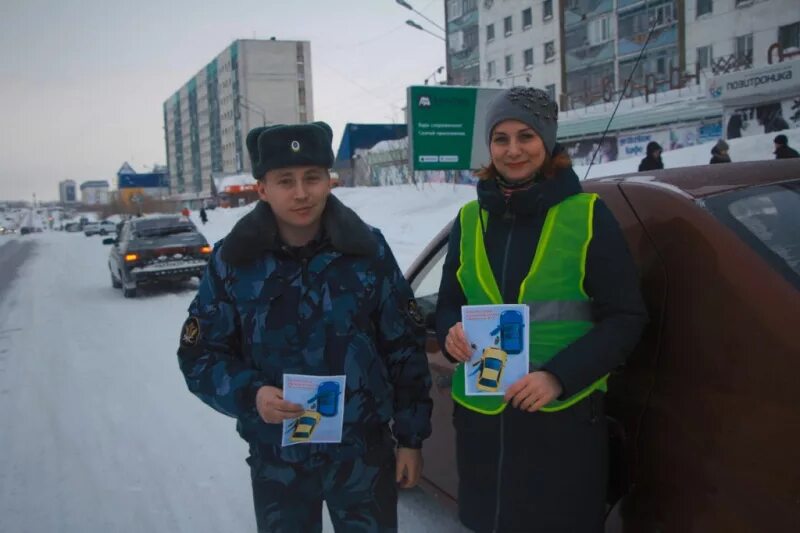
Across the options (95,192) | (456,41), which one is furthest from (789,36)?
(95,192)

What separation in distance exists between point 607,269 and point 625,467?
64 cm

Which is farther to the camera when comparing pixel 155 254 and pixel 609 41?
pixel 609 41

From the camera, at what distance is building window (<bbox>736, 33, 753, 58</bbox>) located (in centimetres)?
3111

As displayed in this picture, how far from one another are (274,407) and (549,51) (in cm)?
4436

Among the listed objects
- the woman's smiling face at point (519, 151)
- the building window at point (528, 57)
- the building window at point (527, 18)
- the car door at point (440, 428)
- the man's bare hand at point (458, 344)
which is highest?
the building window at point (527, 18)

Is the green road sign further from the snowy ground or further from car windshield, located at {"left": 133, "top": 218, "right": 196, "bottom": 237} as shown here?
the snowy ground

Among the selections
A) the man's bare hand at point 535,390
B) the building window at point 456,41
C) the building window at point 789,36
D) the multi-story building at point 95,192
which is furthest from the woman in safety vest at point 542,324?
the multi-story building at point 95,192

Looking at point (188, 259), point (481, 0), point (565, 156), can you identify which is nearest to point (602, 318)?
point (565, 156)

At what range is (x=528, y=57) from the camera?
44156 mm

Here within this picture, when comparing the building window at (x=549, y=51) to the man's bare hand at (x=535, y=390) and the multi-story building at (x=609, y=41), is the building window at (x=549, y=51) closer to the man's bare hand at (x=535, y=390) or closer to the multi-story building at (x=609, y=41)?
the multi-story building at (x=609, y=41)

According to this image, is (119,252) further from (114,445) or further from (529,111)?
(529,111)

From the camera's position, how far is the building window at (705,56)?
109 ft

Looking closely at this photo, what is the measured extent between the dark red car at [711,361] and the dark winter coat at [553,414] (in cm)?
14

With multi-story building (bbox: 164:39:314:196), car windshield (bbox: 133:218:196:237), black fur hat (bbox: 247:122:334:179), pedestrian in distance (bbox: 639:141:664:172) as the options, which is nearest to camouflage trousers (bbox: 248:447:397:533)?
black fur hat (bbox: 247:122:334:179)
